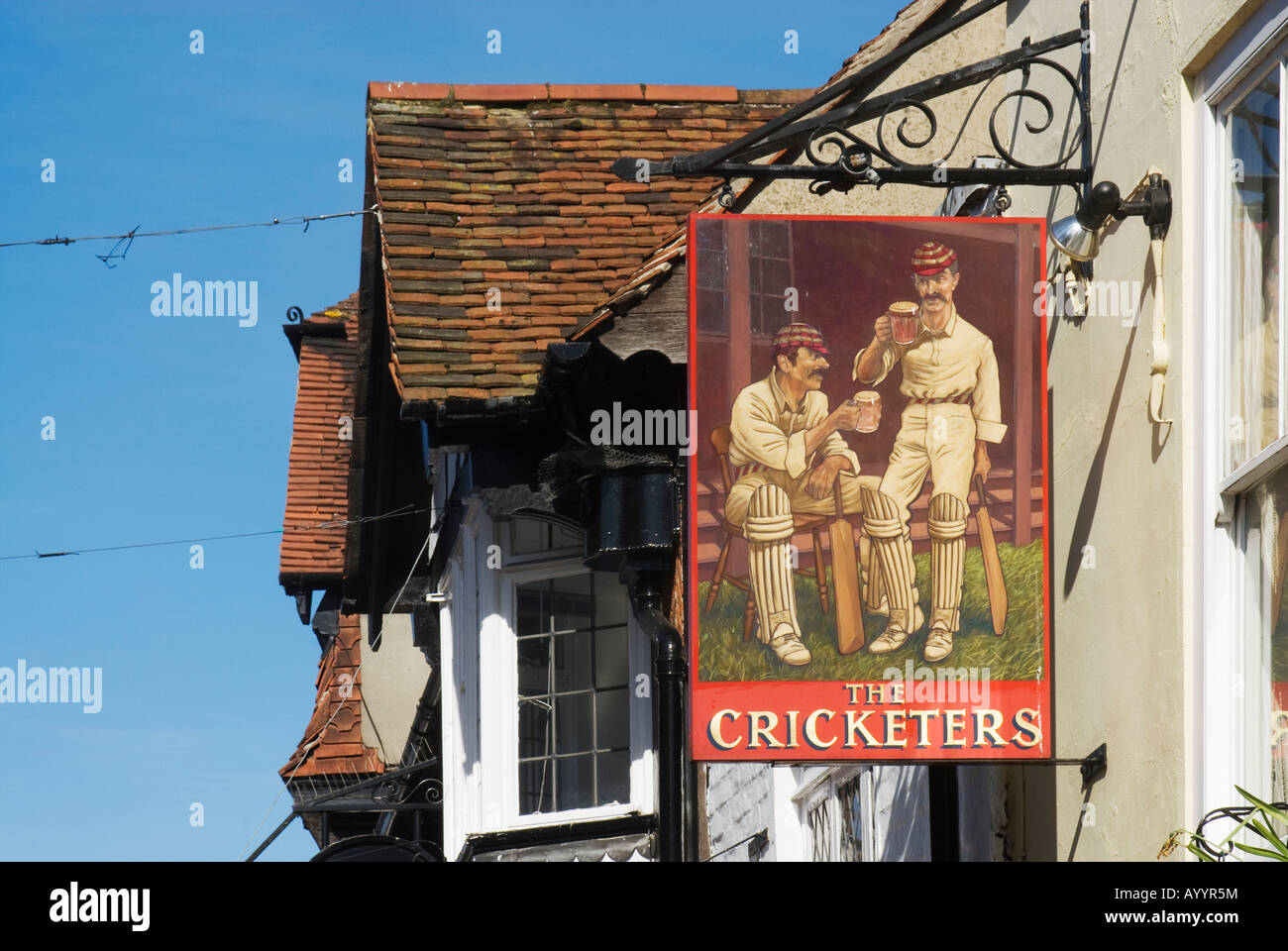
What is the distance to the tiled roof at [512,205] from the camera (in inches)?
406

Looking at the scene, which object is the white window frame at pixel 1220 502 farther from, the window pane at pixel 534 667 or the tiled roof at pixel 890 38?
the window pane at pixel 534 667

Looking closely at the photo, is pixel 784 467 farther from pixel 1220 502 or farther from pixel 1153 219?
pixel 1220 502

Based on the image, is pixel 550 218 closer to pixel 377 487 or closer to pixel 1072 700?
pixel 377 487

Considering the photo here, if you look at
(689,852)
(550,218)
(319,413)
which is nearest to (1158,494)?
(689,852)

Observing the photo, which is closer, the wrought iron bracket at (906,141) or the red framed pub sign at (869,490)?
the red framed pub sign at (869,490)

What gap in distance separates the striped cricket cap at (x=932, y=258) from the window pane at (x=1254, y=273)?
118 cm

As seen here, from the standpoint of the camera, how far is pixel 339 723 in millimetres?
18375

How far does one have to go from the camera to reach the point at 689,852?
8.95m

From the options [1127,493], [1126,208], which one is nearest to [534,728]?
[1127,493]

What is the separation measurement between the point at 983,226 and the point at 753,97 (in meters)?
7.33

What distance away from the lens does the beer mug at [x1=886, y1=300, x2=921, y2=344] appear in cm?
610

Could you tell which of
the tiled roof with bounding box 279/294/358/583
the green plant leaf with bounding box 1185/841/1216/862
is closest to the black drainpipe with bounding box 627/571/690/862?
the green plant leaf with bounding box 1185/841/1216/862

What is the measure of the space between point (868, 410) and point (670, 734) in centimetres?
324
